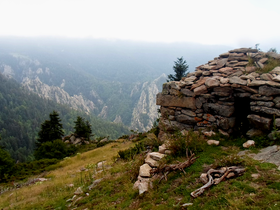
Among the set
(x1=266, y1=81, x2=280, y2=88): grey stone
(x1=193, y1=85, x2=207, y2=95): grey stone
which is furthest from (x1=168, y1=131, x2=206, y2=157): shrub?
(x1=266, y1=81, x2=280, y2=88): grey stone

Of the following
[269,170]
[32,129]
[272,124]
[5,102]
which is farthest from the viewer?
[5,102]

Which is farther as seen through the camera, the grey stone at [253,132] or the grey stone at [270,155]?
the grey stone at [253,132]

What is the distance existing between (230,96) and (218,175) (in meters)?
5.49

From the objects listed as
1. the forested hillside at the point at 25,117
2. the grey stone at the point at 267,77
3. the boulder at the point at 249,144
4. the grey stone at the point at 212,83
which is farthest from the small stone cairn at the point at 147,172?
the forested hillside at the point at 25,117

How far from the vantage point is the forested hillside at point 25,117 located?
11026 cm

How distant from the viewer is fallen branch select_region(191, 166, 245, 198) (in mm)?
4855

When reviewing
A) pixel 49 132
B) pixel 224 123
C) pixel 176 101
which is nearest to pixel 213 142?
pixel 224 123

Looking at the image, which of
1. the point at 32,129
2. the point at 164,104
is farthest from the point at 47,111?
the point at 164,104

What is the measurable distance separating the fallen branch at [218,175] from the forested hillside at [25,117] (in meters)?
115

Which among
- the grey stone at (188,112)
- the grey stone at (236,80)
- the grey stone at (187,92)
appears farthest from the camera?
the grey stone at (187,92)

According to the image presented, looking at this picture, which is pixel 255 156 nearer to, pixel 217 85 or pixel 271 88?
pixel 271 88

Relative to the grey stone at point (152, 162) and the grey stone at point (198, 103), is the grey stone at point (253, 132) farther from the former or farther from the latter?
the grey stone at point (152, 162)

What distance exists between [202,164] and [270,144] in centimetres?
332

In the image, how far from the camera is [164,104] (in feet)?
38.2
